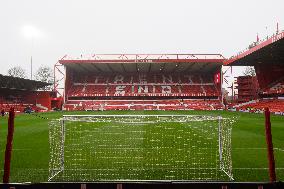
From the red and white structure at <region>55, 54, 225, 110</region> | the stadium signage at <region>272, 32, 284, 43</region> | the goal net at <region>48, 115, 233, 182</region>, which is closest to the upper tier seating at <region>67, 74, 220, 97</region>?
the red and white structure at <region>55, 54, 225, 110</region>

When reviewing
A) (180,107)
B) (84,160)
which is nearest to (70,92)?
(180,107)

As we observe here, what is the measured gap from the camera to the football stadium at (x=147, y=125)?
739cm

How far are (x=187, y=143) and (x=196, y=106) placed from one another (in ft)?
149

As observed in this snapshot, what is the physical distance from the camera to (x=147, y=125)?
20.1 metres

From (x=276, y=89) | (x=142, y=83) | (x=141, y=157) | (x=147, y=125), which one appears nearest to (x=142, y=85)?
(x=142, y=83)

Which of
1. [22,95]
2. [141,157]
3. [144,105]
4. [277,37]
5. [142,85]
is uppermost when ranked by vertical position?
[277,37]

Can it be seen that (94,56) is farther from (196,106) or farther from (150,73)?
(196,106)

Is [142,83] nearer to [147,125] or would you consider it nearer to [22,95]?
[22,95]

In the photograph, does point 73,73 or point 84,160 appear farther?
point 73,73

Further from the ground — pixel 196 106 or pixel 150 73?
pixel 150 73

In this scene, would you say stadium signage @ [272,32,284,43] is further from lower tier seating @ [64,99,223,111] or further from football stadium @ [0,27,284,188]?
lower tier seating @ [64,99,223,111]

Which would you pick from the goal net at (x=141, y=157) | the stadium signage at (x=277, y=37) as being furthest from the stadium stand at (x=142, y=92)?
the goal net at (x=141, y=157)

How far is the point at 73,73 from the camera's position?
6462cm

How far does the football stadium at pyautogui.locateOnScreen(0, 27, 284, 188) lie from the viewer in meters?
7.39
